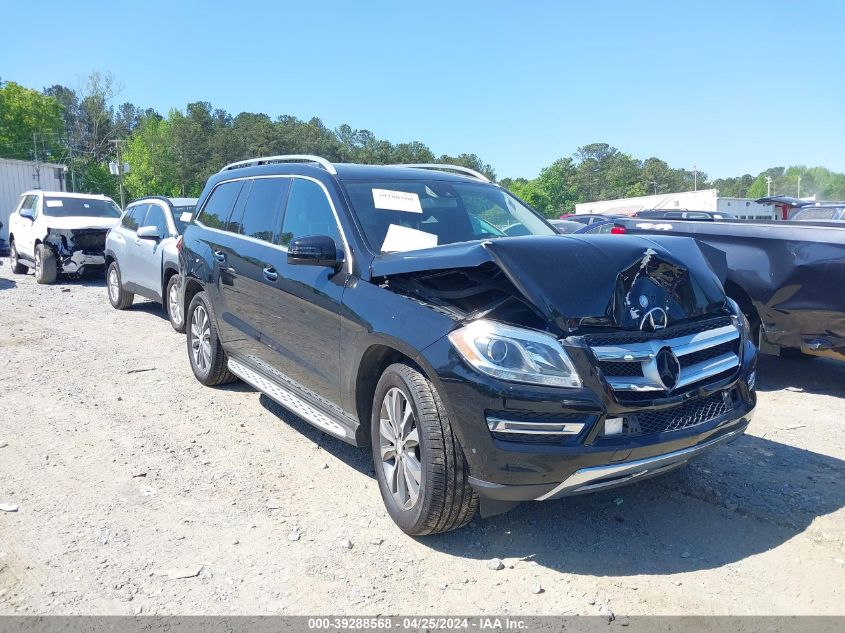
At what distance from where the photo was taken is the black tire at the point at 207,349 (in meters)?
6.06

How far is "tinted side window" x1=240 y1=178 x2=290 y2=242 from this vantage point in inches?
199

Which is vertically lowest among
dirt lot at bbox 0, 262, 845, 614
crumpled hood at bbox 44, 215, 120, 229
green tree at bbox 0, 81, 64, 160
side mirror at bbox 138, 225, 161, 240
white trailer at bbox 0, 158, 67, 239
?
dirt lot at bbox 0, 262, 845, 614

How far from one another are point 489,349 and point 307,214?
207 cm

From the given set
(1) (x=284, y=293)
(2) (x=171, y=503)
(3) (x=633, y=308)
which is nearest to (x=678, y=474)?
(3) (x=633, y=308)

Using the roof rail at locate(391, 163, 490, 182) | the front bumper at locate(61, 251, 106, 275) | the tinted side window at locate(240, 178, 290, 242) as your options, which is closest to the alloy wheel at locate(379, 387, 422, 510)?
the tinted side window at locate(240, 178, 290, 242)

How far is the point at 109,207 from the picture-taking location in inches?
598

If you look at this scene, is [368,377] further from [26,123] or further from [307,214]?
[26,123]

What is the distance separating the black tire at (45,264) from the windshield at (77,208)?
2.74ft

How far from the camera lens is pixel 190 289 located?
660 cm

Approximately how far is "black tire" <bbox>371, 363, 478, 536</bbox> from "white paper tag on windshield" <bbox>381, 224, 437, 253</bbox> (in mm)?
855

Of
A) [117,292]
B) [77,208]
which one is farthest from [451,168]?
[77,208]

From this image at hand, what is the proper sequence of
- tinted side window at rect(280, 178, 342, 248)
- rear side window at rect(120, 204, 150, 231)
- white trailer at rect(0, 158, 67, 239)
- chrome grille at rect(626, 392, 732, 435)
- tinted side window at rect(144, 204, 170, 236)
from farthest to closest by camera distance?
white trailer at rect(0, 158, 67, 239) → rear side window at rect(120, 204, 150, 231) → tinted side window at rect(144, 204, 170, 236) → tinted side window at rect(280, 178, 342, 248) → chrome grille at rect(626, 392, 732, 435)

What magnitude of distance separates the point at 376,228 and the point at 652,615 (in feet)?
8.30

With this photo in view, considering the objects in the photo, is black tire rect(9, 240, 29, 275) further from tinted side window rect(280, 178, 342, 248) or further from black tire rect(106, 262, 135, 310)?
tinted side window rect(280, 178, 342, 248)
